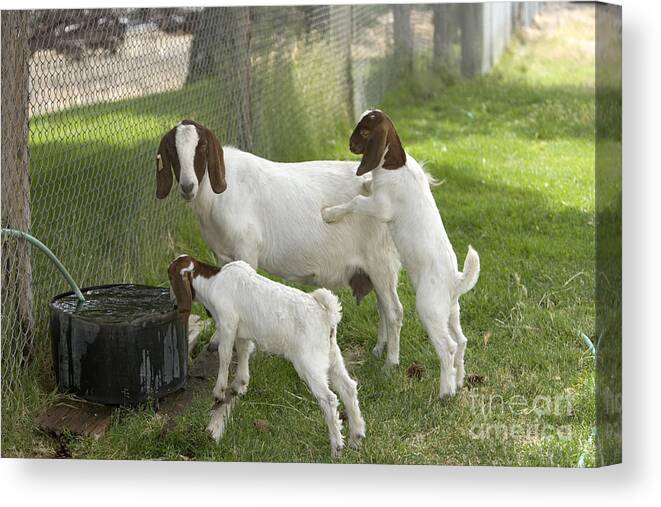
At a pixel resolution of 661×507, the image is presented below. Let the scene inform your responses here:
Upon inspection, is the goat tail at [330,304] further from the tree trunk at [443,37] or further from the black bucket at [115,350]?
the tree trunk at [443,37]

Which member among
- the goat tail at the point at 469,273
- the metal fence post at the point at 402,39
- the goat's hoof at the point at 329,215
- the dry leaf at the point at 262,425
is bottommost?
the dry leaf at the point at 262,425

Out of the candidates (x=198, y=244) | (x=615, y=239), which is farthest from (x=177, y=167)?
(x=615, y=239)

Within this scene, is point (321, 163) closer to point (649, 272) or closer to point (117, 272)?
point (117, 272)

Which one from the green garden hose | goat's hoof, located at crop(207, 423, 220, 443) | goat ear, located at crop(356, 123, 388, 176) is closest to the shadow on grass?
goat ear, located at crop(356, 123, 388, 176)

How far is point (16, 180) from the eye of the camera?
173 inches

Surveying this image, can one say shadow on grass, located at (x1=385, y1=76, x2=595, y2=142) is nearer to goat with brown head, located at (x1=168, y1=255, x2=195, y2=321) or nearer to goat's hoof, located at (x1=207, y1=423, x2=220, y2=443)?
goat with brown head, located at (x1=168, y1=255, x2=195, y2=321)

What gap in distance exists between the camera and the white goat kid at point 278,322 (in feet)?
13.1

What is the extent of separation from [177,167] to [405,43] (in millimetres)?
4574

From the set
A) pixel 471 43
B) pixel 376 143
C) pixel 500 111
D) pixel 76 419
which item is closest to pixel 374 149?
pixel 376 143

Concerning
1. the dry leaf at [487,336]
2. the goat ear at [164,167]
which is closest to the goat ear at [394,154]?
the goat ear at [164,167]

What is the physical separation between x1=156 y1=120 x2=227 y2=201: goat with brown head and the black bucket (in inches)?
19.1

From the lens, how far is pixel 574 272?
521 cm

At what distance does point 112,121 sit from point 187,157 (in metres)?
0.79

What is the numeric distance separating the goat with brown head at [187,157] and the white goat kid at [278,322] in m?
0.29
